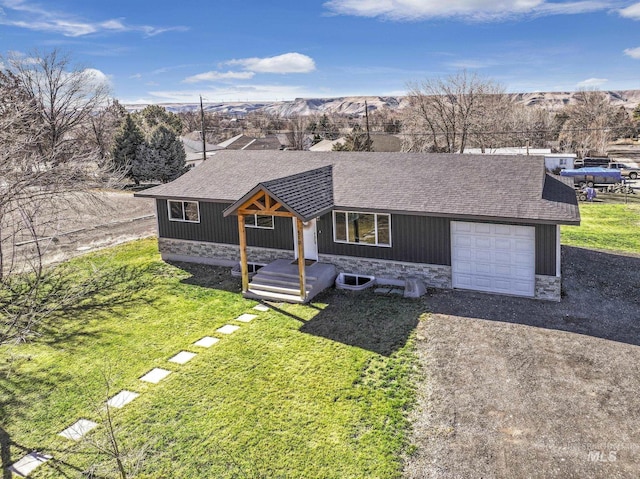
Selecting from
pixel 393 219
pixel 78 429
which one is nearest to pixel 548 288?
pixel 393 219

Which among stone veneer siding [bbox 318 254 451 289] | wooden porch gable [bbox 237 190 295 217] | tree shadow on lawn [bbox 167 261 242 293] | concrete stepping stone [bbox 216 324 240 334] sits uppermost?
wooden porch gable [bbox 237 190 295 217]

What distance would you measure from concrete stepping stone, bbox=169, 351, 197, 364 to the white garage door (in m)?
8.05

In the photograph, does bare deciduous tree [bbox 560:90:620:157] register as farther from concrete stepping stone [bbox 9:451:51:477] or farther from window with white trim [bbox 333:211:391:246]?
concrete stepping stone [bbox 9:451:51:477]

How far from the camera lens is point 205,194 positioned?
17406mm

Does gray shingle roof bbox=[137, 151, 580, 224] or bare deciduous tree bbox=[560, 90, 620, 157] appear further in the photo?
bare deciduous tree bbox=[560, 90, 620, 157]

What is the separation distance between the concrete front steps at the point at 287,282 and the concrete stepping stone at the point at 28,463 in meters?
7.46

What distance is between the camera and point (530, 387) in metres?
9.11

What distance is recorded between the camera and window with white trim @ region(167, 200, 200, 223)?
59.2ft

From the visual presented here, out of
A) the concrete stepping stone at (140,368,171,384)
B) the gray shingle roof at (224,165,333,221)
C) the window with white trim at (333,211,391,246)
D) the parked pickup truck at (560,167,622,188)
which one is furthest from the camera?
the parked pickup truck at (560,167,622,188)

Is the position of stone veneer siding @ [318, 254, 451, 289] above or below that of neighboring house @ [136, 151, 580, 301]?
below

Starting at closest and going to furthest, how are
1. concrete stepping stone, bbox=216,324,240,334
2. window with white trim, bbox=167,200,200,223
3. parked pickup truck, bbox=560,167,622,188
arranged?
concrete stepping stone, bbox=216,324,240,334 → window with white trim, bbox=167,200,200,223 → parked pickup truck, bbox=560,167,622,188

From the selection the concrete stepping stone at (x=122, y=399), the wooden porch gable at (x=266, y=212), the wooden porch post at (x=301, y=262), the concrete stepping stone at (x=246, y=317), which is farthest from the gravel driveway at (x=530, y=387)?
the concrete stepping stone at (x=122, y=399)

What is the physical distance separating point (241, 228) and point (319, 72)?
346 feet

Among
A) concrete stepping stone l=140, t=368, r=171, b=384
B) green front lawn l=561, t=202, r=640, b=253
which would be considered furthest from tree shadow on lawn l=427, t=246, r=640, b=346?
concrete stepping stone l=140, t=368, r=171, b=384
